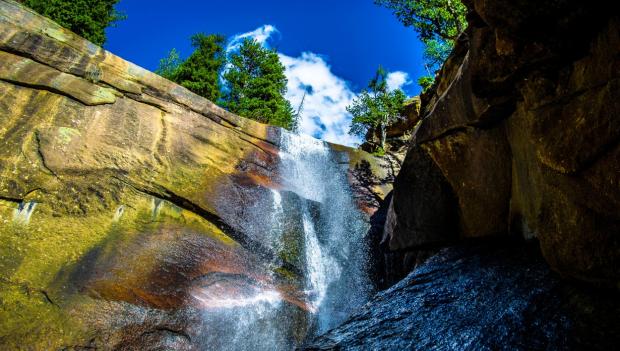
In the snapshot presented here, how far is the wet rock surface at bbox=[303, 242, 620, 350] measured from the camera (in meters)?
3.51

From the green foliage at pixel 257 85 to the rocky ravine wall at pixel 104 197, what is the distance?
11.9 meters

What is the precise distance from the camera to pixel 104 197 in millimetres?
9328

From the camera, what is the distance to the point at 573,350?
10.8ft

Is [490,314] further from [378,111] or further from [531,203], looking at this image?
[378,111]

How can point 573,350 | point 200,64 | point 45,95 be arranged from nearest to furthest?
point 573,350 → point 45,95 → point 200,64

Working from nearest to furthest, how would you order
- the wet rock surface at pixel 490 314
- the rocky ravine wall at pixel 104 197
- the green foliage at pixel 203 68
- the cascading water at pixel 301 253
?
the wet rock surface at pixel 490 314 → the rocky ravine wall at pixel 104 197 → the cascading water at pixel 301 253 → the green foliage at pixel 203 68

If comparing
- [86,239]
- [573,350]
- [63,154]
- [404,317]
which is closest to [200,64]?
[63,154]

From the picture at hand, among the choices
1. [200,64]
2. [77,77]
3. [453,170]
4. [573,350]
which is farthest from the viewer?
[200,64]

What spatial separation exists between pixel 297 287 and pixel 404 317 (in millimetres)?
6348

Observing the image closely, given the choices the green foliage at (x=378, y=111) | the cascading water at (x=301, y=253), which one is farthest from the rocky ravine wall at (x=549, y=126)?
the green foliage at (x=378, y=111)

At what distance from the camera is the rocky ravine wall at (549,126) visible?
A: 10.8 ft

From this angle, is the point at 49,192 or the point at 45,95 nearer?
the point at 49,192

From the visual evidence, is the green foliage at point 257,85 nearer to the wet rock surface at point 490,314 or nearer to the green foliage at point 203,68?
the green foliage at point 203,68

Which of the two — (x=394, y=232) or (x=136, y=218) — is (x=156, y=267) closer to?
(x=136, y=218)
